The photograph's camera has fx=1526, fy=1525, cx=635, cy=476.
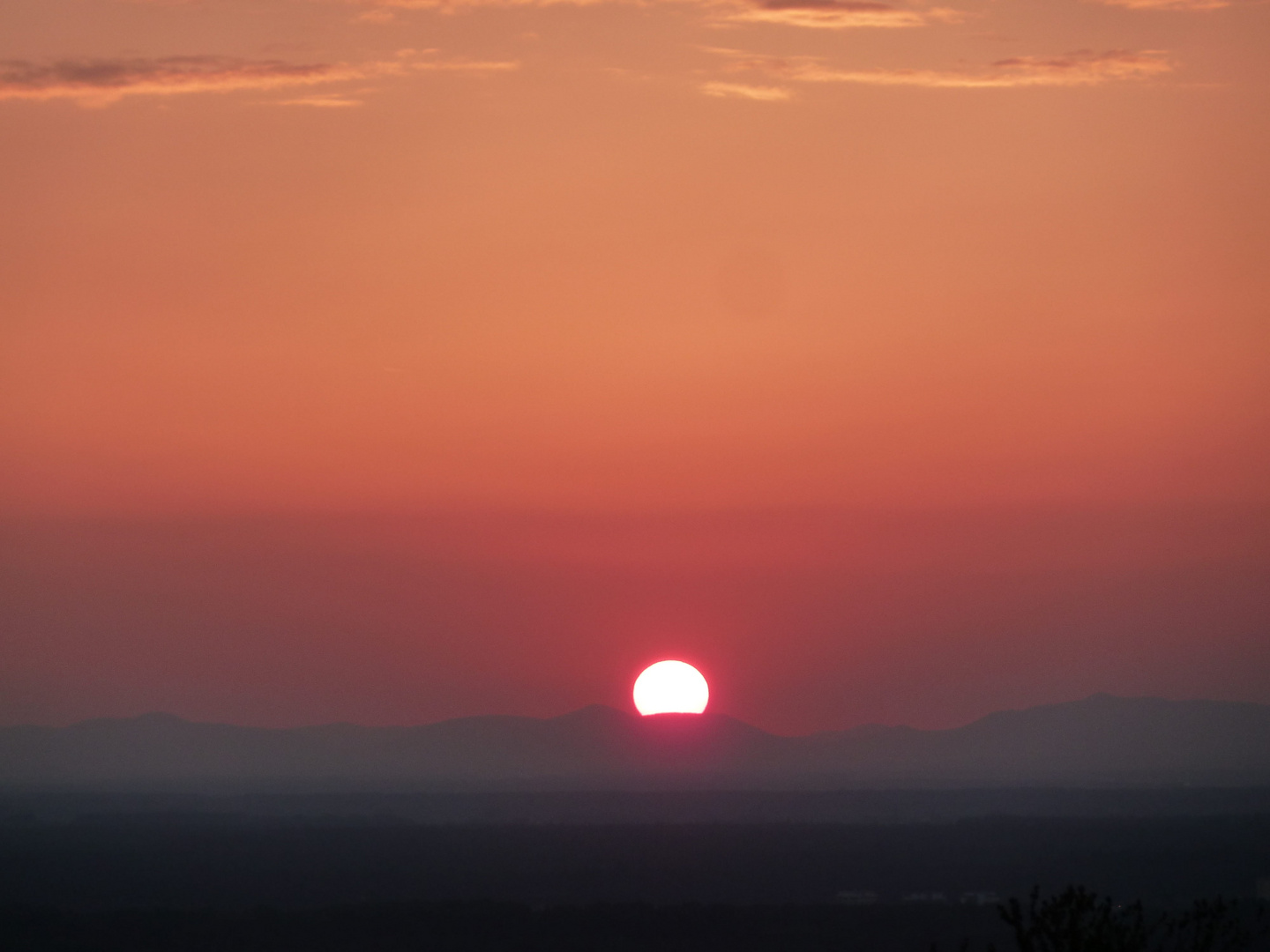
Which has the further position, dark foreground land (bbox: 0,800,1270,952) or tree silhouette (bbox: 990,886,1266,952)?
dark foreground land (bbox: 0,800,1270,952)

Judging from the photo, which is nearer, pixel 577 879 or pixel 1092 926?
pixel 1092 926

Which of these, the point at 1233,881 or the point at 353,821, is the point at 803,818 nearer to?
the point at 353,821

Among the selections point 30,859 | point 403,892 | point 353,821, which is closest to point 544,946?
point 403,892

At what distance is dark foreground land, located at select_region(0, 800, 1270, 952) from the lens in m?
A: 76.0

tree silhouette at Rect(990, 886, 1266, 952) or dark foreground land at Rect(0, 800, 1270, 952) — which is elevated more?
dark foreground land at Rect(0, 800, 1270, 952)

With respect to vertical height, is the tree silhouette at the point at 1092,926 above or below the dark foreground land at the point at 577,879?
below

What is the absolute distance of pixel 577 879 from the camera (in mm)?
106312

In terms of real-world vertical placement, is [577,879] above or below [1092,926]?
above

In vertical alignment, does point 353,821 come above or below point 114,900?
above

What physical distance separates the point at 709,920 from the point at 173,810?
11398cm

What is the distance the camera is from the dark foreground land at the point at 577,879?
76.0m

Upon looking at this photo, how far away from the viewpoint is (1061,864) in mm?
110812

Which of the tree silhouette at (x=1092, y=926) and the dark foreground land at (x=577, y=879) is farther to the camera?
the dark foreground land at (x=577, y=879)

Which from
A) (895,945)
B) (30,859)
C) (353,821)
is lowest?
(895,945)
